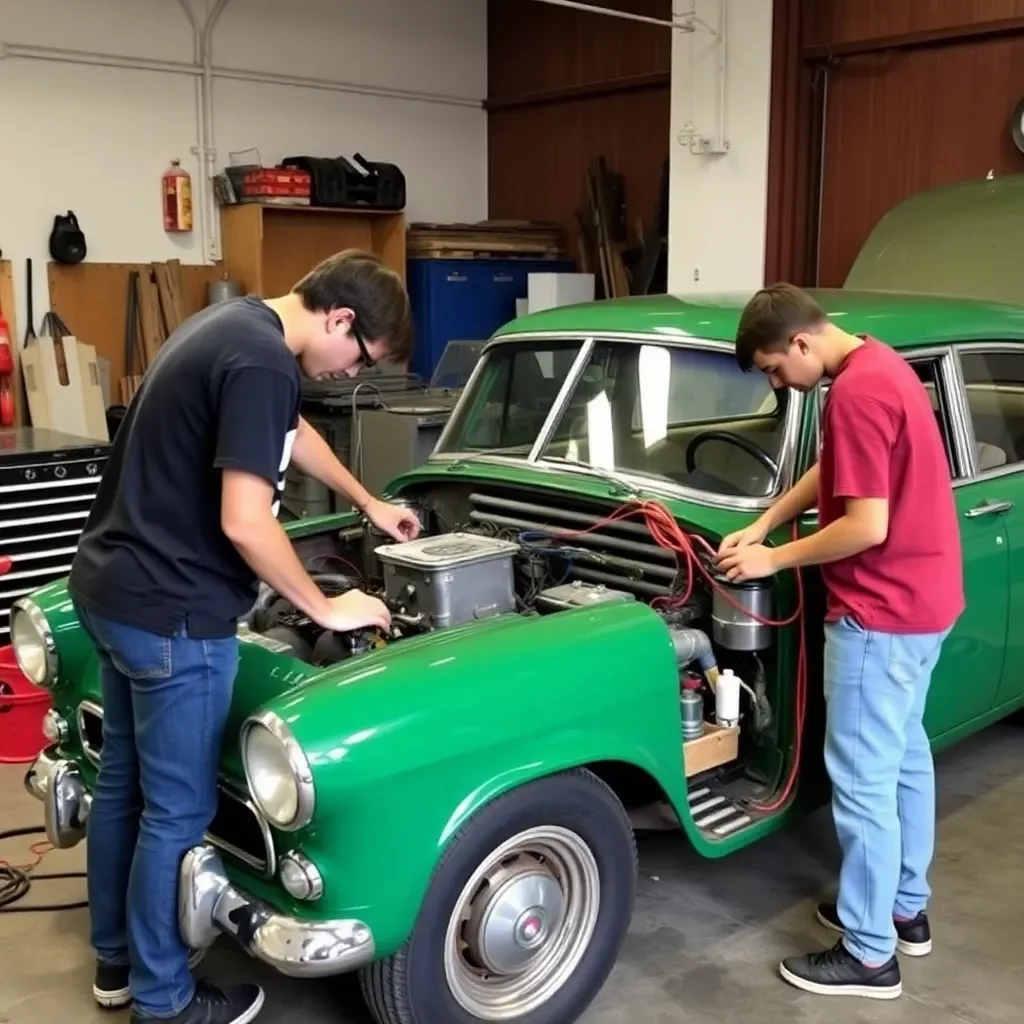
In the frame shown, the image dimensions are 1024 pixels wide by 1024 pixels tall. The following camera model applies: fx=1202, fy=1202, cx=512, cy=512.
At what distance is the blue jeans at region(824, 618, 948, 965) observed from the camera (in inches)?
111

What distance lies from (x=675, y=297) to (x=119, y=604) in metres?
2.20

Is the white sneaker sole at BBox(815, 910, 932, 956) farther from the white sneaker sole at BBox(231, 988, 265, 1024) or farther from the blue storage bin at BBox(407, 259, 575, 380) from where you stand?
the blue storage bin at BBox(407, 259, 575, 380)

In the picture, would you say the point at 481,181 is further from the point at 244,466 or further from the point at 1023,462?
the point at 244,466

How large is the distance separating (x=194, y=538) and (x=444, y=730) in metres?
0.66

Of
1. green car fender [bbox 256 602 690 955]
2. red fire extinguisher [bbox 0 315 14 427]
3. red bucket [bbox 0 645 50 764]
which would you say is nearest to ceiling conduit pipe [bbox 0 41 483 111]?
red fire extinguisher [bbox 0 315 14 427]

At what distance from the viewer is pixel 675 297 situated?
3977mm

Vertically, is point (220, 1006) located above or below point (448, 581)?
below

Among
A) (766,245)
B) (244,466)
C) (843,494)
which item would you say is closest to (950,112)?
(766,245)

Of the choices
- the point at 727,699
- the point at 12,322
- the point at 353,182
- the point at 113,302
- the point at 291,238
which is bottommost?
the point at 727,699

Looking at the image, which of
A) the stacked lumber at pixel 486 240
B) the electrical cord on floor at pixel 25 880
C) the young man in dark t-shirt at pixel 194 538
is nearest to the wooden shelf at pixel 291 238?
the stacked lumber at pixel 486 240

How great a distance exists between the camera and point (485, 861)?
2508 mm

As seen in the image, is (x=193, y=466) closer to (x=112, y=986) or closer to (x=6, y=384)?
(x=112, y=986)

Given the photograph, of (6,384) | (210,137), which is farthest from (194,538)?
(210,137)

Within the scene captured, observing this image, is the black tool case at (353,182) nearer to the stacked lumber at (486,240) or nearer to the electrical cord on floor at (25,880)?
the stacked lumber at (486,240)
